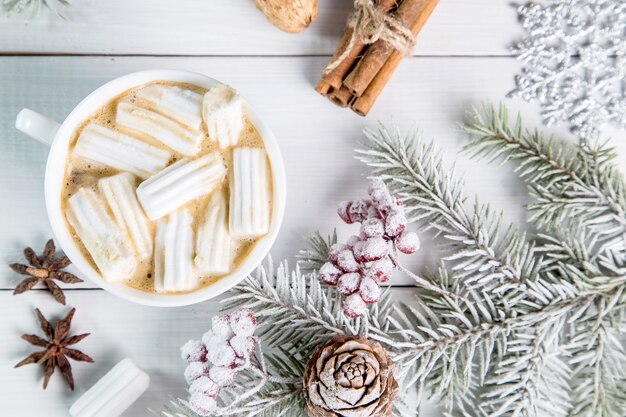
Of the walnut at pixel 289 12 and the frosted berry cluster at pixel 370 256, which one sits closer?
the frosted berry cluster at pixel 370 256

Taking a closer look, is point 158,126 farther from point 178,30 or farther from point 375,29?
point 375,29

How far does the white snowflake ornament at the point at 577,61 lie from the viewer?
1166mm

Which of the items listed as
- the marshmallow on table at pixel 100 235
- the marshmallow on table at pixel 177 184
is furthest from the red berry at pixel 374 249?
the marshmallow on table at pixel 100 235

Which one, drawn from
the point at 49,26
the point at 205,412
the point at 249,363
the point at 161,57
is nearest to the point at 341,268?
the point at 249,363

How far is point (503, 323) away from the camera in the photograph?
1053mm

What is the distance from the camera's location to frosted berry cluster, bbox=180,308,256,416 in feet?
3.05

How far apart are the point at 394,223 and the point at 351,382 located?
0.25 metres

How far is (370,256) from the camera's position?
94 cm

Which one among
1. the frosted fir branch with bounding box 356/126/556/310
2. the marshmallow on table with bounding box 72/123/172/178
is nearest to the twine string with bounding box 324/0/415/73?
the frosted fir branch with bounding box 356/126/556/310

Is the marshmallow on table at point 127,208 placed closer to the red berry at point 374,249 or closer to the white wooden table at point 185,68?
the white wooden table at point 185,68

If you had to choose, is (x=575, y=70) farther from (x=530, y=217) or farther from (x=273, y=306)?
(x=273, y=306)

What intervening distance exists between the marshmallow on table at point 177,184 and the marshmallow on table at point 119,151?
0.09 feet

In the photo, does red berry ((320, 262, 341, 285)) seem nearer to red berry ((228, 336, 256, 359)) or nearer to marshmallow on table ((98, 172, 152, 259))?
red berry ((228, 336, 256, 359))

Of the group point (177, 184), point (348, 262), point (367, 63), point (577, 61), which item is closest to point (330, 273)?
point (348, 262)
